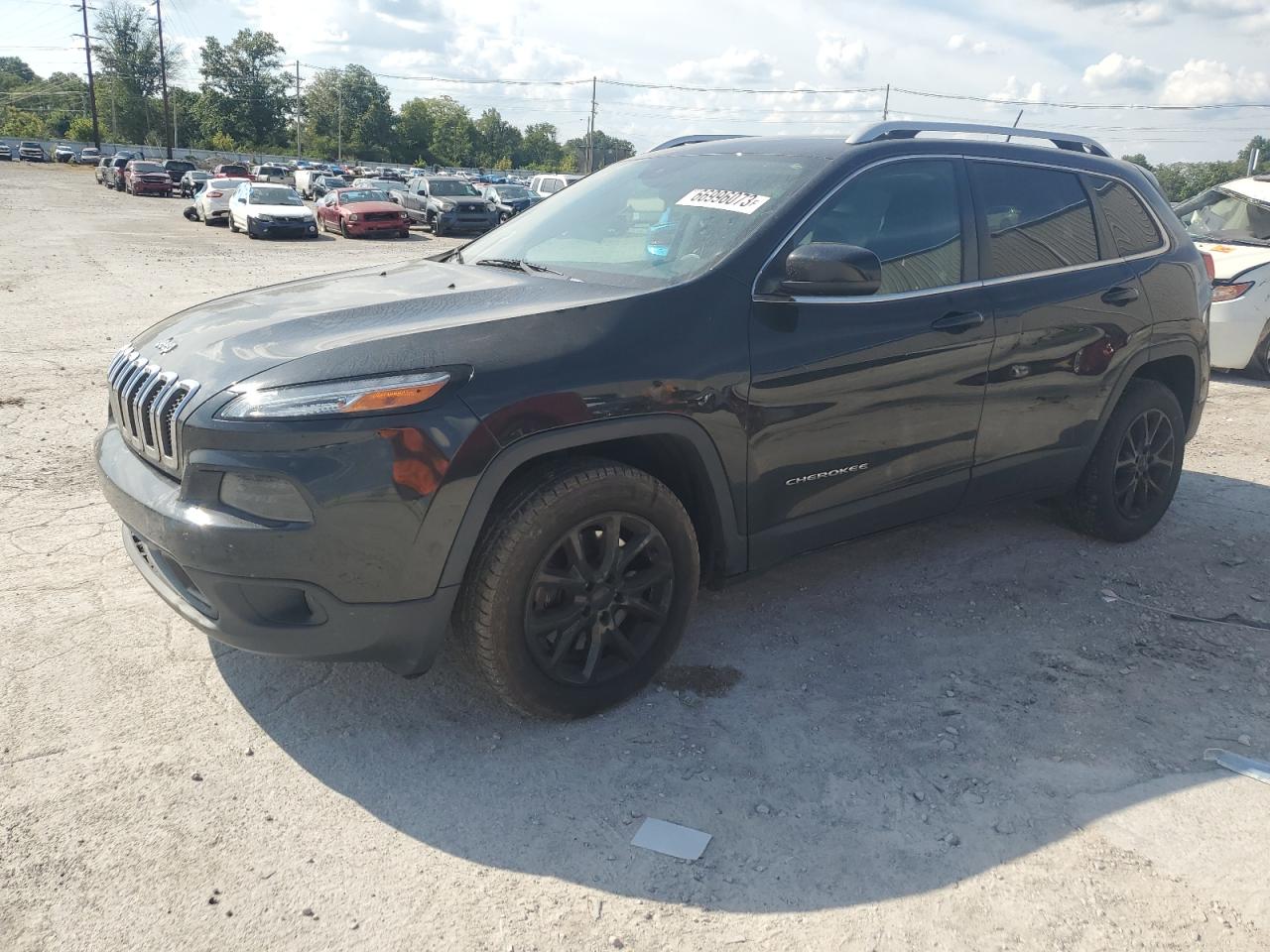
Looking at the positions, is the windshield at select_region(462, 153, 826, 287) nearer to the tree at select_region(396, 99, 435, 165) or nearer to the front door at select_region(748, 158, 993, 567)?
the front door at select_region(748, 158, 993, 567)

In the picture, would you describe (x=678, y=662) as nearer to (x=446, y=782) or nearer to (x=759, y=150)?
(x=446, y=782)

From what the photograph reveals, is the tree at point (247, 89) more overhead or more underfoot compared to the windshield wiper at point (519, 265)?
more overhead

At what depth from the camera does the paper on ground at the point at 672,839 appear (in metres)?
2.62

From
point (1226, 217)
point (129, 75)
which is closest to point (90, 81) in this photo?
point (129, 75)

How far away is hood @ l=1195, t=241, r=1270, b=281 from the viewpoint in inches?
349

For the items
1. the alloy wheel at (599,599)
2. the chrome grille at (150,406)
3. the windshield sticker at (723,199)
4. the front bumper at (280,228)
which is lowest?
the front bumper at (280,228)

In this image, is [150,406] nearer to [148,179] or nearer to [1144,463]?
[1144,463]

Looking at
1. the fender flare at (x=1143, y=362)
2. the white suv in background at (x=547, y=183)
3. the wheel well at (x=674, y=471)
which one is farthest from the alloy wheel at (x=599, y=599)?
the white suv in background at (x=547, y=183)

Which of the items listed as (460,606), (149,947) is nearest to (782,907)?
(460,606)

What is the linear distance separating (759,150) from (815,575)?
185 cm

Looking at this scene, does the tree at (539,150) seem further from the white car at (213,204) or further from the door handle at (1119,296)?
the door handle at (1119,296)

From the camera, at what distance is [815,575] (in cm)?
443

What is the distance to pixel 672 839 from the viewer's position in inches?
105

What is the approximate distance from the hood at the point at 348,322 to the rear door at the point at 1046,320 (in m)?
1.72
